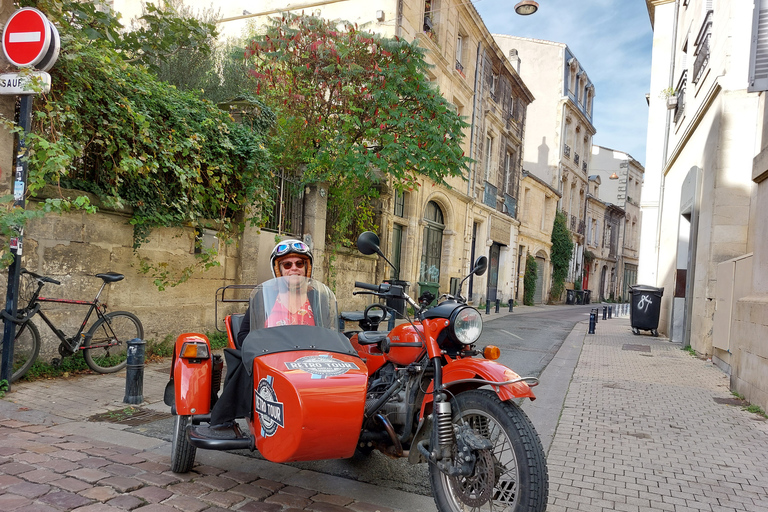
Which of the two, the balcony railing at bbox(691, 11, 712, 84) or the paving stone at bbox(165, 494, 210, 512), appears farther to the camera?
the balcony railing at bbox(691, 11, 712, 84)

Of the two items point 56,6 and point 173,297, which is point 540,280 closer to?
point 173,297

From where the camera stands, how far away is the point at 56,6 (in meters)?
5.68

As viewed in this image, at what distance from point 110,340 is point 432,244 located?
43.5 feet

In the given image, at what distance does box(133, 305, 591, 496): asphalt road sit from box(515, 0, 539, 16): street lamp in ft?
22.4

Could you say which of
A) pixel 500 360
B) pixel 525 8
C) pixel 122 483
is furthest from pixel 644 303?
pixel 122 483

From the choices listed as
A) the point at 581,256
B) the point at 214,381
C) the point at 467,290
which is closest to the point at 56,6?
the point at 214,381

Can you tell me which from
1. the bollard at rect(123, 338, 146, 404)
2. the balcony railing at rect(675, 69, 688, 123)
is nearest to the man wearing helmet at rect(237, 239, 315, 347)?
the bollard at rect(123, 338, 146, 404)

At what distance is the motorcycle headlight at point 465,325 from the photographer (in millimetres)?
2865

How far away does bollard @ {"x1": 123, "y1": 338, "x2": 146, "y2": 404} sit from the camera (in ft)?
15.3

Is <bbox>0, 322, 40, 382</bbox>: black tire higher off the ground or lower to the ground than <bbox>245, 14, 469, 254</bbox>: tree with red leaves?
lower

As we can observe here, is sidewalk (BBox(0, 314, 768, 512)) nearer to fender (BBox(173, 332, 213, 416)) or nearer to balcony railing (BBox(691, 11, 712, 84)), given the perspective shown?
fender (BBox(173, 332, 213, 416))

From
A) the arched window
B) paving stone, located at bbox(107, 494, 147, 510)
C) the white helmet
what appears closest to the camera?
paving stone, located at bbox(107, 494, 147, 510)

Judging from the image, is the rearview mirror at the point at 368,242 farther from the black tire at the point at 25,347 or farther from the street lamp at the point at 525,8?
the street lamp at the point at 525,8

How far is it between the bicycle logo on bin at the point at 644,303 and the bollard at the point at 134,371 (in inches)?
476
